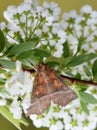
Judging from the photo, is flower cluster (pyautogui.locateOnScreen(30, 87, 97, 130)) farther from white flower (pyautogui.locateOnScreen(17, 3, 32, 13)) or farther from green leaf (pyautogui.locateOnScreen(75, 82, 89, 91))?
white flower (pyautogui.locateOnScreen(17, 3, 32, 13))

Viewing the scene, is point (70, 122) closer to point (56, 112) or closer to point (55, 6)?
point (56, 112)

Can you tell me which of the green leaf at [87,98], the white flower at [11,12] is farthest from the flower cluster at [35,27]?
the green leaf at [87,98]

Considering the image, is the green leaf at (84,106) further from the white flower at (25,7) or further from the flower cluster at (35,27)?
the white flower at (25,7)

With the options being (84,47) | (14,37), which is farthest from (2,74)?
(84,47)

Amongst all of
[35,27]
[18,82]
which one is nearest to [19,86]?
[18,82]

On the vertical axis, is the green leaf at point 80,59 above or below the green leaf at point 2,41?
below
